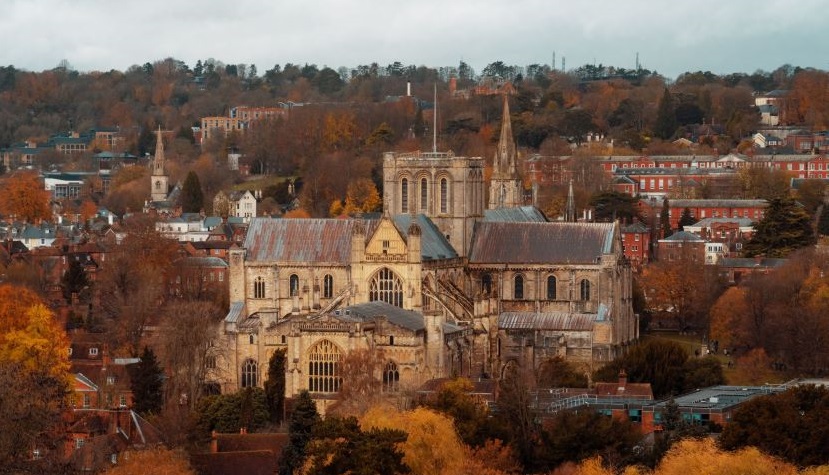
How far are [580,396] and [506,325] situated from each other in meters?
14.6

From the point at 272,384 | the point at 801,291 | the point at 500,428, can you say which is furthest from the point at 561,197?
the point at 500,428

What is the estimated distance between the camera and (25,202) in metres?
165

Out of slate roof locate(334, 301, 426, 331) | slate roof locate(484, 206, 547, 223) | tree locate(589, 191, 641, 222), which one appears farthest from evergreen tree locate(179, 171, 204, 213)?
slate roof locate(334, 301, 426, 331)

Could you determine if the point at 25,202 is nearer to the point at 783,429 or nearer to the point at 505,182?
the point at 505,182

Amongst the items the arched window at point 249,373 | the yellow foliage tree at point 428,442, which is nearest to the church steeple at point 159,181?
the arched window at point 249,373

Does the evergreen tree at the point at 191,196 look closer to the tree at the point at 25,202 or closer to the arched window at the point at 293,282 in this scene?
the tree at the point at 25,202

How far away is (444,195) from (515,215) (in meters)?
8.46

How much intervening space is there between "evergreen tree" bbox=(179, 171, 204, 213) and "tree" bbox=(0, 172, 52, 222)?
9.87 meters

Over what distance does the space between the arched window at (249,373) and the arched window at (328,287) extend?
4827 millimetres

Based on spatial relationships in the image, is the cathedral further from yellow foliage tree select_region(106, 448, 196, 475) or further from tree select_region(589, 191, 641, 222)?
tree select_region(589, 191, 641, 222)

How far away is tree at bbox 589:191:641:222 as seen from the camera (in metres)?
136

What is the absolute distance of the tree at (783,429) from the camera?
6412cm

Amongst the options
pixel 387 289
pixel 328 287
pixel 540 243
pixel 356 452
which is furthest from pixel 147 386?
pixel 540 243

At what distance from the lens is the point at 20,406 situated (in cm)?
6225
